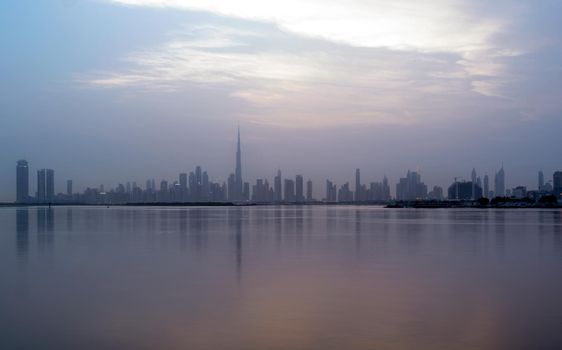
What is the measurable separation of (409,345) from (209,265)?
33.9 feet

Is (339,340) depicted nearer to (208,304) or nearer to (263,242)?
(208,304)

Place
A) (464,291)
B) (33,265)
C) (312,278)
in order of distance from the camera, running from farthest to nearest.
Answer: (33,265) < (312,278) < (464,291)

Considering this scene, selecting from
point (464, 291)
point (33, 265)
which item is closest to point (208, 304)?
point (464, 291)

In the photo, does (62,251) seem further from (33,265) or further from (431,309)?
(431,309)

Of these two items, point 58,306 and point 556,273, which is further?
point 556,273

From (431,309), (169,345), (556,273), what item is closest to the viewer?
(169,345)

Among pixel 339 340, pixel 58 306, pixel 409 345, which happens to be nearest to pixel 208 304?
pixel 58 306

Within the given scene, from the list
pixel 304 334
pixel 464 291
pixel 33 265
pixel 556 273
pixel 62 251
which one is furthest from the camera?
pixel 62 251

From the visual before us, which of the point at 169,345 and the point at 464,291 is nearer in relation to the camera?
the point at 169,345

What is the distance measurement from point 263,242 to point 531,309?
1704 cm

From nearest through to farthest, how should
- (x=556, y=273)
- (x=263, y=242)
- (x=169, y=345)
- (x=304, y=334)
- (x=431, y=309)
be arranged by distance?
(x=169, y=345), (x=304, y=334), (x=431, y=309), (x=556, y=273), (x=263, y=242)

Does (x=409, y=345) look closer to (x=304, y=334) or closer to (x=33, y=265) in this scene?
(x=304, y=334)

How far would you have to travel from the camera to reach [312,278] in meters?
15.2

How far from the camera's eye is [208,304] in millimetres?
11672
